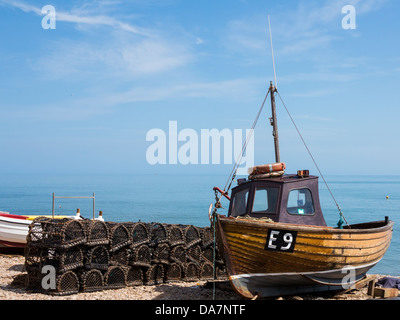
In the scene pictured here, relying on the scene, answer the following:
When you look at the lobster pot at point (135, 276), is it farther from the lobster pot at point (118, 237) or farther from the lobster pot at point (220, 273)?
the lobster pot at point (220, 273)

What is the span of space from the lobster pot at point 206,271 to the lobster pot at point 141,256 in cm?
185

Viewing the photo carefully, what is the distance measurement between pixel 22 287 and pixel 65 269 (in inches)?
73.4

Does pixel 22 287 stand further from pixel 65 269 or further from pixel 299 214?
pixel 299 214

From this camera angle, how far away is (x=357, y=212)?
6575cm

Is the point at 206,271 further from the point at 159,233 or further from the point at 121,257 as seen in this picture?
the point at 121,257

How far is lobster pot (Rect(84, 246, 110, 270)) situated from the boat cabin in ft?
11.5

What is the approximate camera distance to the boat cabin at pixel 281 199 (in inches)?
433

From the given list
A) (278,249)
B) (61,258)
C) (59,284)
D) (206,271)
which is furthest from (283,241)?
(59,284)

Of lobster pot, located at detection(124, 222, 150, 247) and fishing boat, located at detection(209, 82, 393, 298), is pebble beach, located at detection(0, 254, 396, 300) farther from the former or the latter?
lobster pot, located at detection(124, 222, 150, 247)

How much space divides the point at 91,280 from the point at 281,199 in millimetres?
5223

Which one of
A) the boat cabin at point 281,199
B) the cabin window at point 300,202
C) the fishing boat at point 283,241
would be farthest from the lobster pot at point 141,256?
the cabin window at point 300,202

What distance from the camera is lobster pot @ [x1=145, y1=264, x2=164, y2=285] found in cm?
1234
